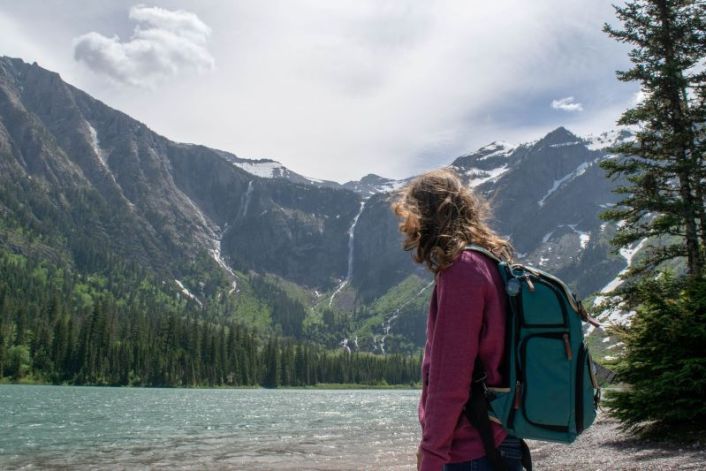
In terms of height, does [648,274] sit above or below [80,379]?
above

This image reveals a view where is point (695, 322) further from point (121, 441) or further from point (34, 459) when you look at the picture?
point (121, 441)

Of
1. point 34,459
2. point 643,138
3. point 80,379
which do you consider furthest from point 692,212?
point 80,379

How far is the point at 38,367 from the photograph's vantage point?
149m

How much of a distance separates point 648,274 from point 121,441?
1192 inches

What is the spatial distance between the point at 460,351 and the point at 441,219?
49.1 inches

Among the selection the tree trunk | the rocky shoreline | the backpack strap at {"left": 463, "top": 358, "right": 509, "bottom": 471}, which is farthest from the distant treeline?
the backpack strap at {"left": 463, "top": 358, "right": 509, "bottom": 471}

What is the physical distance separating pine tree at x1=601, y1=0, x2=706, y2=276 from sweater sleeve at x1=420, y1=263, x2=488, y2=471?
23.7m

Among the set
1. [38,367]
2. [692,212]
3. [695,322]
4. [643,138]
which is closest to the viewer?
[695,322]

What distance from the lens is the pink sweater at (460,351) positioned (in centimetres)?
481

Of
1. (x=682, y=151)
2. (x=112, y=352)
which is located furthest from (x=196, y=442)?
(x=112, y=352)

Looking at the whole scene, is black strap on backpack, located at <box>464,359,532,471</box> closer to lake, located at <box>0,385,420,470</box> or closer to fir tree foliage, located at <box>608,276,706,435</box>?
fir tree foliage, located at <box>608,276,706,435</box>

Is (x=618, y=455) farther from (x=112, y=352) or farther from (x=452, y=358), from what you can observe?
(x=112, y=352)

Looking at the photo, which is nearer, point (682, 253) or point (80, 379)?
point (682, 253)

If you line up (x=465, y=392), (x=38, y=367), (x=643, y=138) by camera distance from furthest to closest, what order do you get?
1. (x=38, y=367)
2. (x=643, y=138)
3. (x=465, y=392)
